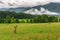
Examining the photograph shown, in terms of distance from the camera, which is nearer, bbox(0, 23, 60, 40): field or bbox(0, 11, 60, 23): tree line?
bbox(0, 23, 60, 40): field

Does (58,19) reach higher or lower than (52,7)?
lower

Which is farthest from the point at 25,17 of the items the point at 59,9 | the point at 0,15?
the point at 59,9

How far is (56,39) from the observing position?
35.4 ft

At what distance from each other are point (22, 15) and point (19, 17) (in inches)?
81.8

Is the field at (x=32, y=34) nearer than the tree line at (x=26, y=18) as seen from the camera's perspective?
Yes

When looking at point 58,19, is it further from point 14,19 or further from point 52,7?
point 14,19

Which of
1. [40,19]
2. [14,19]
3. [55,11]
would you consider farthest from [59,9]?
[14,19]

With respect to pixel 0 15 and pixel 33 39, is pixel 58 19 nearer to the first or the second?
pixel 0 15

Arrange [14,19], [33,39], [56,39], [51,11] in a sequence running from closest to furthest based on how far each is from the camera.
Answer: [56,39], [33,39], [51,11], [14,19]

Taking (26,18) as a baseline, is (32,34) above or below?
above

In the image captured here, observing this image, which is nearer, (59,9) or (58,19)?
(59,9)

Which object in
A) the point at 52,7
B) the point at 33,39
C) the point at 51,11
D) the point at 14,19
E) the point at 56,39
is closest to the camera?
the point at 56,39

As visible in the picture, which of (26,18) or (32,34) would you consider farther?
(26,18)

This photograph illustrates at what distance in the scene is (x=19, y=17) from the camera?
5684 centimetres
